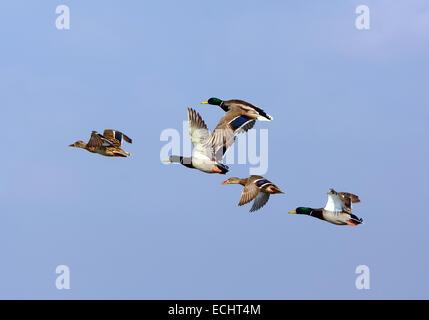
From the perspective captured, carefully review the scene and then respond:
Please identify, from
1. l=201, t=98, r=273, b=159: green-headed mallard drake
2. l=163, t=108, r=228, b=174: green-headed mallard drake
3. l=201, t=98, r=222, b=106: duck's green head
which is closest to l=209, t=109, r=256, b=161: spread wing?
l=201, t=98, r=273, b=159: green-headed mallard drake

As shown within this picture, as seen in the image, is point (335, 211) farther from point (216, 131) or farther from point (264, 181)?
point (216, 131)

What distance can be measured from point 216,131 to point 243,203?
345 centimetres

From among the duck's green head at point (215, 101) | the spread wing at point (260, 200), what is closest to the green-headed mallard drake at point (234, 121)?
the duck's green head at point (215, 101)

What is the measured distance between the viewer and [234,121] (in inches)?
1281

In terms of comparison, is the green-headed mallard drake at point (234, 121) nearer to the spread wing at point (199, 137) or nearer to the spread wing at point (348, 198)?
the spread wing at point (199, 137)

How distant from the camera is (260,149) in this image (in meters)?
30.3

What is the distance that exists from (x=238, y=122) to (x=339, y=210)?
5.50 m

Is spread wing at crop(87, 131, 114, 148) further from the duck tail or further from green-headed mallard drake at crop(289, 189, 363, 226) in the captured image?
green-headed mallard drake at crop(289, 189, 363, 226)

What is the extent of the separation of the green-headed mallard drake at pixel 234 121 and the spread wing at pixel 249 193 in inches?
66.7
